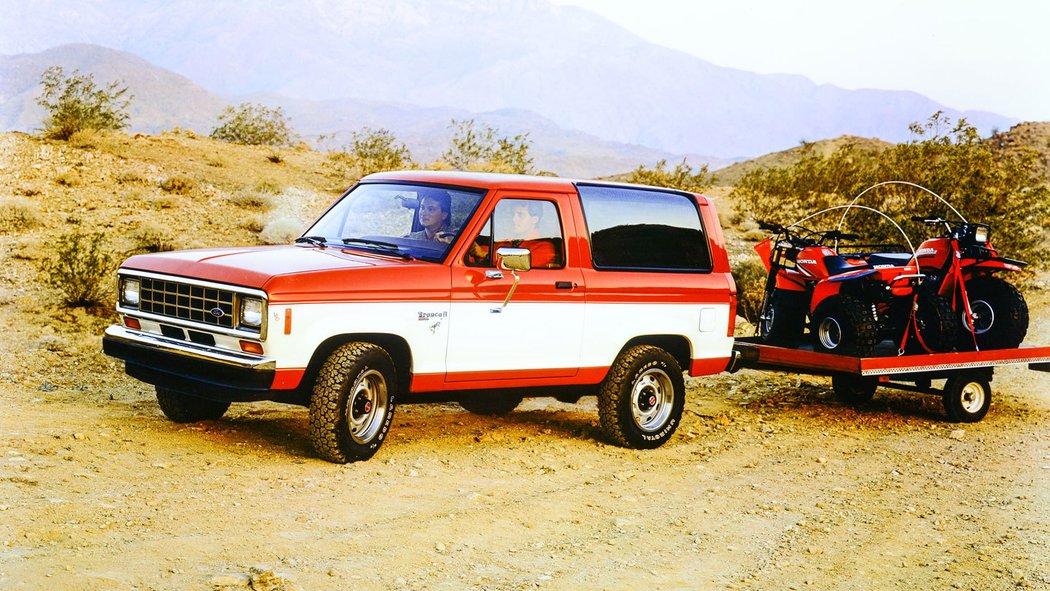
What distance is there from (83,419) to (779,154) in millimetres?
61080

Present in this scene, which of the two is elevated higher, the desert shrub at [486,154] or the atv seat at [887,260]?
the desert shrub at [486,154]

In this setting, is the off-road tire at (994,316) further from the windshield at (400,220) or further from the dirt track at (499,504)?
the windshield at (400,220)

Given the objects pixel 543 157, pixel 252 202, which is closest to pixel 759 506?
pixel 252 202

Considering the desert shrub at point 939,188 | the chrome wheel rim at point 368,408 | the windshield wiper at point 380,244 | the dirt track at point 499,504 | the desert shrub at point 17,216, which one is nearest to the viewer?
the dirt track at point 499,504

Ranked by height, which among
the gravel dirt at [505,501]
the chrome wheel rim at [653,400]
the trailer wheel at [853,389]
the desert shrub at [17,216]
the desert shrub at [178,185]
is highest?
the desert shrub at [178,185]

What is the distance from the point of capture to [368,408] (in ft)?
24.9

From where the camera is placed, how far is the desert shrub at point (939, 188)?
62.7ft

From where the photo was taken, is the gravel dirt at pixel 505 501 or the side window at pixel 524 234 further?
the side window at pixel 524 234

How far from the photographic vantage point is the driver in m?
7.95

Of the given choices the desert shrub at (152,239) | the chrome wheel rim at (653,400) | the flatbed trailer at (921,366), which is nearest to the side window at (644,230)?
the chrome wheel rim at (653,400)

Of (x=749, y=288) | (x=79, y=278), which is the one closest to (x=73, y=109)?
(x=79, y=278)

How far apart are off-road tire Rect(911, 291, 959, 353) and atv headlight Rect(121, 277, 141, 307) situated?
6971 mm

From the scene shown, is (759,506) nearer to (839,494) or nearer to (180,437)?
(839,494)

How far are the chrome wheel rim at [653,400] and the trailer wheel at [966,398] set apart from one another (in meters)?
3.37
